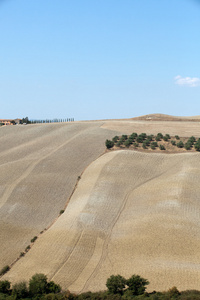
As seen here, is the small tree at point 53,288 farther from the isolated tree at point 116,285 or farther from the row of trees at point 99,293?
the isolated tree at point 116,285

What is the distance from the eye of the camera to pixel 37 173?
2675 inches

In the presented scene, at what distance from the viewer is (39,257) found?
4116cm

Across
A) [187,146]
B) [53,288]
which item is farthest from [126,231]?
[187,146]

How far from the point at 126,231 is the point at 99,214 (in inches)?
240

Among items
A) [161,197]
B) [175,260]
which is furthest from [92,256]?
[161,197]

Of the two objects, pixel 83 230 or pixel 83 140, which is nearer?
pixel 83 230

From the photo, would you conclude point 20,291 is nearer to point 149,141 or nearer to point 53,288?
point 53,288

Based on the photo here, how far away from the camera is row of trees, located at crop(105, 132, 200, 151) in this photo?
78.9 metres

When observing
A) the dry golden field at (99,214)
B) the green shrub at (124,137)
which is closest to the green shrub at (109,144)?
the dry golden field at (99,214)

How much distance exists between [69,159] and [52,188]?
1357 cm

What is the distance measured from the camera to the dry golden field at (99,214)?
3775 cm

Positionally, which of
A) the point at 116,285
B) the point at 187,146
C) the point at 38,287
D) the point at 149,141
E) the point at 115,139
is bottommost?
the point at 38,287

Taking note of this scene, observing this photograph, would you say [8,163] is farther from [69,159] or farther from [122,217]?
[122,217]

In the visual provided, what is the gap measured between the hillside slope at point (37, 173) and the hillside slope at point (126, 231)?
233 cm
